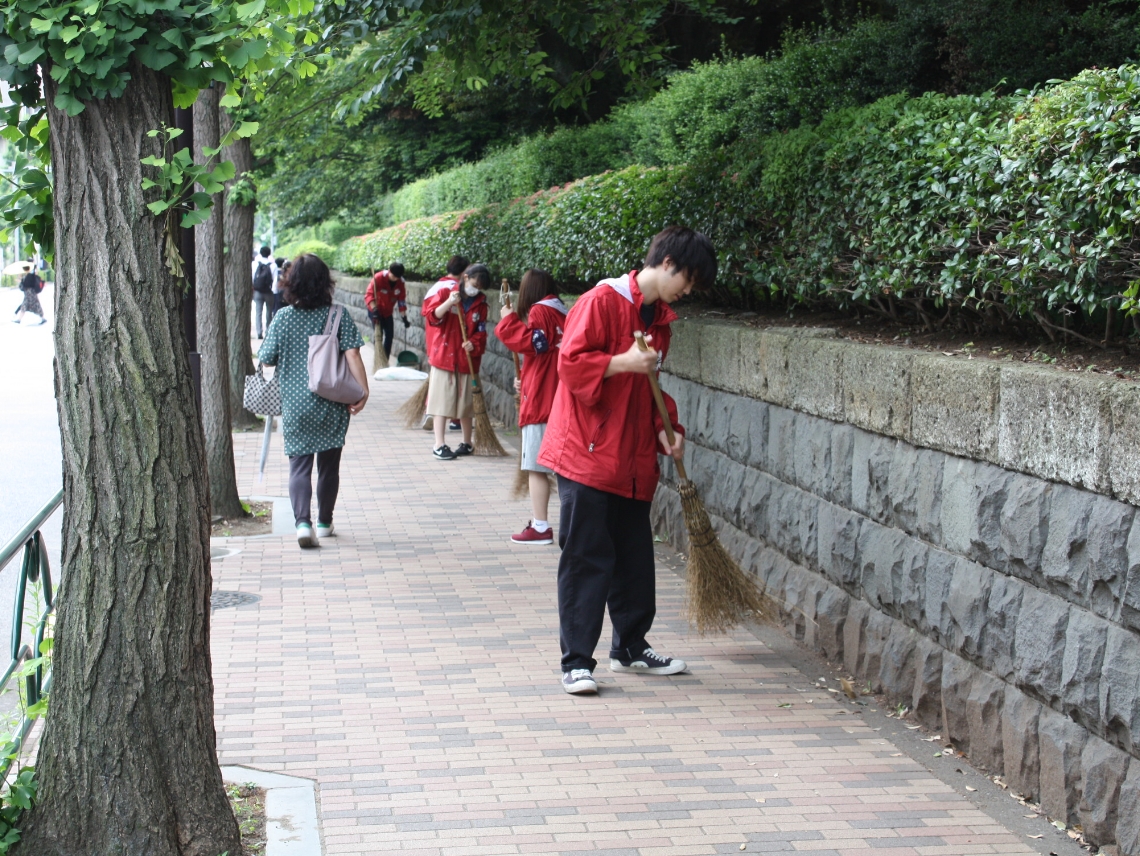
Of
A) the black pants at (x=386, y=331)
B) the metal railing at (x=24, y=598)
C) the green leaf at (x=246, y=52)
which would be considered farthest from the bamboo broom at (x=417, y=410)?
the green leaf at (x=246, y=52)

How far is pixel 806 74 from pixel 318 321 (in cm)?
483

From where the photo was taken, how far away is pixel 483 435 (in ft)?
40.0

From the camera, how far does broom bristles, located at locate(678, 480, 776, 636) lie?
5648mm

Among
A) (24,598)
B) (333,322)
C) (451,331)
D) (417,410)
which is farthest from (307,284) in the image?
(417,410)

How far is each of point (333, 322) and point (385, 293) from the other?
1238 cm

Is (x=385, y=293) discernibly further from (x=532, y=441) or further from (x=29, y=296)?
(x=29, y=296)

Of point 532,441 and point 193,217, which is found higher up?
point 193,217

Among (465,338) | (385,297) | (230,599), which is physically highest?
(385,297)

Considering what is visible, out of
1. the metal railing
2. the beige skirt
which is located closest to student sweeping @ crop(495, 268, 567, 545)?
the beige skirt

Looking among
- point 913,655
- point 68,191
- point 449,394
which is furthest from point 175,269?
point 449,394

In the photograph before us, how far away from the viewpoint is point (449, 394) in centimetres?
1195

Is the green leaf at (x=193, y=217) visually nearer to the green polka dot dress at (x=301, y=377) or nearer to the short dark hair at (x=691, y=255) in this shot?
the short dark hair at (x=691, y=255)

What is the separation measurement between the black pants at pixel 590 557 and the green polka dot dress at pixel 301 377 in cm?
302

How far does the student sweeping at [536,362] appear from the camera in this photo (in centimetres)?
791
